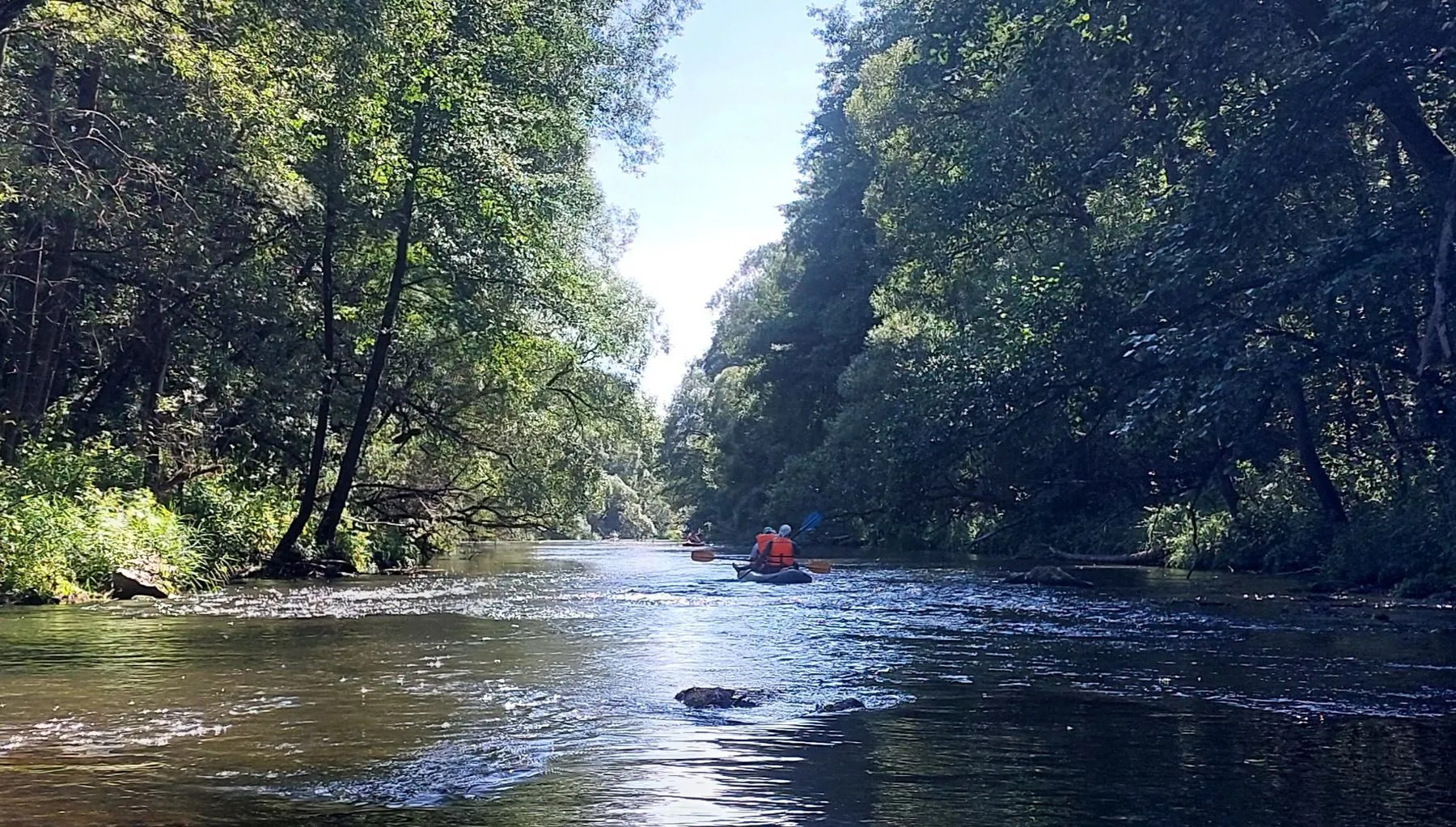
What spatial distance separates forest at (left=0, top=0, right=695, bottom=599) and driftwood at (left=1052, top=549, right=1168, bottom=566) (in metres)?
10.9

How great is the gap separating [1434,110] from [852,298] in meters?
32.0

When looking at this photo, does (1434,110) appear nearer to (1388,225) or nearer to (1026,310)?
(1388,225)

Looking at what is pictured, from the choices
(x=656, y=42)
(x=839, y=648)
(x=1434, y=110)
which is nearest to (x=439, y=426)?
(x=656, y=42)

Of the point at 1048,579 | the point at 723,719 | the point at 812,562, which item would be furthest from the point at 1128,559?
the point at 723,719

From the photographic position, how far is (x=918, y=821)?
224 inches

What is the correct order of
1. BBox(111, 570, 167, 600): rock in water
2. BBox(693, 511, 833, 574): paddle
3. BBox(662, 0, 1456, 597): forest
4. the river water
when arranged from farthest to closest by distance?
BBox(693, 511, 833, 574): paddle → BBox(111, 570, 167, 600): rock in water → BBox(662, 0, 1456, 597): forest → the river water

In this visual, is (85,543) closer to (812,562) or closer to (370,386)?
(370,386)

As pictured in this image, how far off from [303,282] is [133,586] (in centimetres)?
896

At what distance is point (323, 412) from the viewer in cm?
2425

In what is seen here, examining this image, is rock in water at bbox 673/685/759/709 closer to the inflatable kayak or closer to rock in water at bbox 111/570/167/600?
rock in water at bbox 111/570/167/600

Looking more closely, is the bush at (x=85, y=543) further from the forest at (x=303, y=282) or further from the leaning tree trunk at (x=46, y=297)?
the leaning tree trunk at (x=46, y=297)

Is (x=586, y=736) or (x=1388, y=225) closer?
(x=586, y=736)

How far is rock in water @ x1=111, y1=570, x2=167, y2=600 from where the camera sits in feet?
57.1

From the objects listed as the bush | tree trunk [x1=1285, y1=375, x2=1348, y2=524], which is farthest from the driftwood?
the bush
